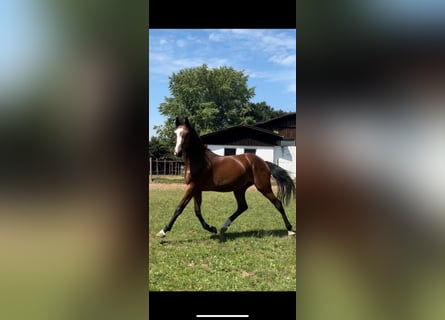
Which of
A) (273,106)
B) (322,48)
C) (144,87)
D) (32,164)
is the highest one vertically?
(273,106)

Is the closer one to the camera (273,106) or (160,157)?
(160,157)

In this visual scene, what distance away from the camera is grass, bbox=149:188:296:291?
3578mm

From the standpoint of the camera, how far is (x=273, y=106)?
8.96m

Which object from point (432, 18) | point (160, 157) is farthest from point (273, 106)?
point (432, 18)

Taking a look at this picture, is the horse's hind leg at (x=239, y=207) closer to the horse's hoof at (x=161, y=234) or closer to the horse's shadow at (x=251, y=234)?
the horse's shadow at (x=251, y=234)

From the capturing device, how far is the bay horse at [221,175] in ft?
14.3

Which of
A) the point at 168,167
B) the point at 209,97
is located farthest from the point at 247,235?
the point at 209,97

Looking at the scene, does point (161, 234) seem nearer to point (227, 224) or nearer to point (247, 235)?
point (227, 224)

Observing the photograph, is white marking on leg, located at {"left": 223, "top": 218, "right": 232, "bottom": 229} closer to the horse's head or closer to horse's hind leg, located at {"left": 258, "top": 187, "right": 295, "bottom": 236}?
horse's hind leg, located at {"left": 258, "top": 187, "right": 295, "bottom": 236}

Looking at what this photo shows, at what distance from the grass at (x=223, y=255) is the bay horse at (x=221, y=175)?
214mm

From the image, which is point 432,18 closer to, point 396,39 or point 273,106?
point 396,39

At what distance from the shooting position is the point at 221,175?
4773mm

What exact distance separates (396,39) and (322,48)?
0.20 meters

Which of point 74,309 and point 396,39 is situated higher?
point 396,39
